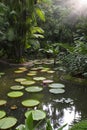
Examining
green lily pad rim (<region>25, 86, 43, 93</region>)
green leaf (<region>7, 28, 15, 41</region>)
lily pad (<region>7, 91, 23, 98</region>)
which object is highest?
green leaf (<region>7, 28, 15, 41</region>)

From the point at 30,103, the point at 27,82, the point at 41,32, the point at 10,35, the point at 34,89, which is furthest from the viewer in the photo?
the point at 41,32

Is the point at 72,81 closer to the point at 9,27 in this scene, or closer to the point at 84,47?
the point at 84,47

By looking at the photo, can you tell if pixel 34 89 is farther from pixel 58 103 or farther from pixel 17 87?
pixel 58 103

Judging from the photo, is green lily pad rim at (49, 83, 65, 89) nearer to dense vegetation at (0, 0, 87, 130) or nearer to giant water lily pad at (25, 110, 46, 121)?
dense vegetation at (0, 0, 87, 130)

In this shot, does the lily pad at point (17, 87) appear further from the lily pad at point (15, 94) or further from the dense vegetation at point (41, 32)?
the dense vegetation at point (41, 32)

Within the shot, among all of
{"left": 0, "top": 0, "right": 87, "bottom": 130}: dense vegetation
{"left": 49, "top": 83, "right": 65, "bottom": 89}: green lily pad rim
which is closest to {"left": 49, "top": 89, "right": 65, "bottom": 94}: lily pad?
{"left": 49, "top": 83, "right": 65, "bottom": 89}: green lily pad rim

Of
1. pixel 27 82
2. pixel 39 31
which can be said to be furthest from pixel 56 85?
pixel 39 31

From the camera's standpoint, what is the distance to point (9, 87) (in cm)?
517

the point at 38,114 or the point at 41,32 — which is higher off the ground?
the point at 41,32

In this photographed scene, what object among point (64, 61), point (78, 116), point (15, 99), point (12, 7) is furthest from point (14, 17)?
point (78, 116)

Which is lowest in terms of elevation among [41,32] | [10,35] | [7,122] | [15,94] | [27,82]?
[7,122]

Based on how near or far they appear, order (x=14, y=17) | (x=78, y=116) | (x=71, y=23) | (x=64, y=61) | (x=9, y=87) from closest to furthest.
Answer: (x=78, y=116), (x=9, y=87), (x=64, y=61), (x=14, y=17), (x=71, y=23)

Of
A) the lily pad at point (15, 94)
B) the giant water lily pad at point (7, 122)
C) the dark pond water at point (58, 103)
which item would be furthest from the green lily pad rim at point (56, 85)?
the giant water lily pad at point (7, 122)

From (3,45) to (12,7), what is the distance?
4.61ft
